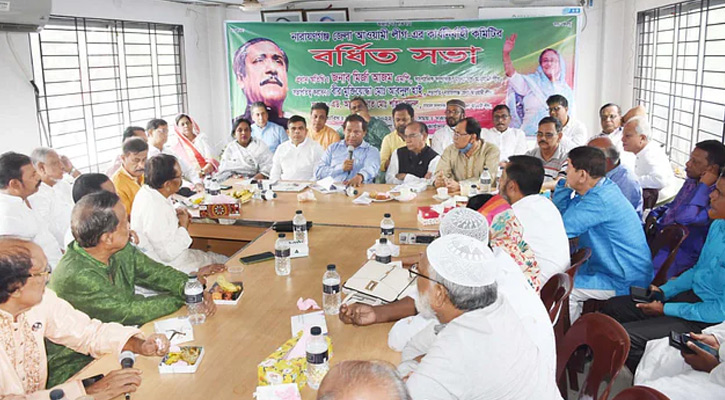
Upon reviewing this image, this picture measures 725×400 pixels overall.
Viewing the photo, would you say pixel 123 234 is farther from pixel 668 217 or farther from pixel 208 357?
pixel 668 217

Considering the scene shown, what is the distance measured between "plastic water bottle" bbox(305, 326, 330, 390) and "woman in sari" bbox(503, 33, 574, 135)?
6345mm

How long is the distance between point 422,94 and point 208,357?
6.39 m

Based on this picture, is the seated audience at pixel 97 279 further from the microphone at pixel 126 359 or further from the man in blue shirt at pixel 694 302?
the man in blue shirt at pixel 694 302

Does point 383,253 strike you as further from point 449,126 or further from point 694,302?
point 449,126

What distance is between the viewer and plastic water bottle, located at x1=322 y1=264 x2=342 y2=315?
2738 millimetres

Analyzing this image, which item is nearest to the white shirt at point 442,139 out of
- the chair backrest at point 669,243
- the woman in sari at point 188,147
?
the woman in sari at point 188,147

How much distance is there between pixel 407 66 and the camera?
8.16 m

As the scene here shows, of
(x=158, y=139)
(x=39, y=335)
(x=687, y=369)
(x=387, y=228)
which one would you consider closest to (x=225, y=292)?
(x=39, y=335)

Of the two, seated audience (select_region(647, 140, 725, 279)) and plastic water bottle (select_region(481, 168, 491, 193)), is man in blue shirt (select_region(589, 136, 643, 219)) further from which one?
plastic water bottle (select_region(481, 168, 491, 193))

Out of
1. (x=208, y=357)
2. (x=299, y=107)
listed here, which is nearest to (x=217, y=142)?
(x=299, y=107)

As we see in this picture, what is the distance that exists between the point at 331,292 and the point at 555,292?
1120 mm

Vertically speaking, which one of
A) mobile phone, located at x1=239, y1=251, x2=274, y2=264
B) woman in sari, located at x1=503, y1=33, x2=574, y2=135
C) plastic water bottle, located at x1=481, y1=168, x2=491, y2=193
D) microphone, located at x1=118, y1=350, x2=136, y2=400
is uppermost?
woman in sari, located at x1=503, y1=33, x2=574, y2=135

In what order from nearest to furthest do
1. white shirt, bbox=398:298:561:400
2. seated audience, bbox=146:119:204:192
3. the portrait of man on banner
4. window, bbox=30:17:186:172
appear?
1. white shirt, bbox=398:298:561:400
2. window, bbox=30:17:186:172
3. seated audience, bbox=146:119:204:192
4. the portrait of man on banner

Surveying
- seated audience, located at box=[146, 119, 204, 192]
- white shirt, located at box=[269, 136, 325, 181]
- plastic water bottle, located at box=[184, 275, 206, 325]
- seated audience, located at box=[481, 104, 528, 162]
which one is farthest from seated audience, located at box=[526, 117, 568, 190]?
plastic water bottle, located at box=[184, 275, 206, 325]
